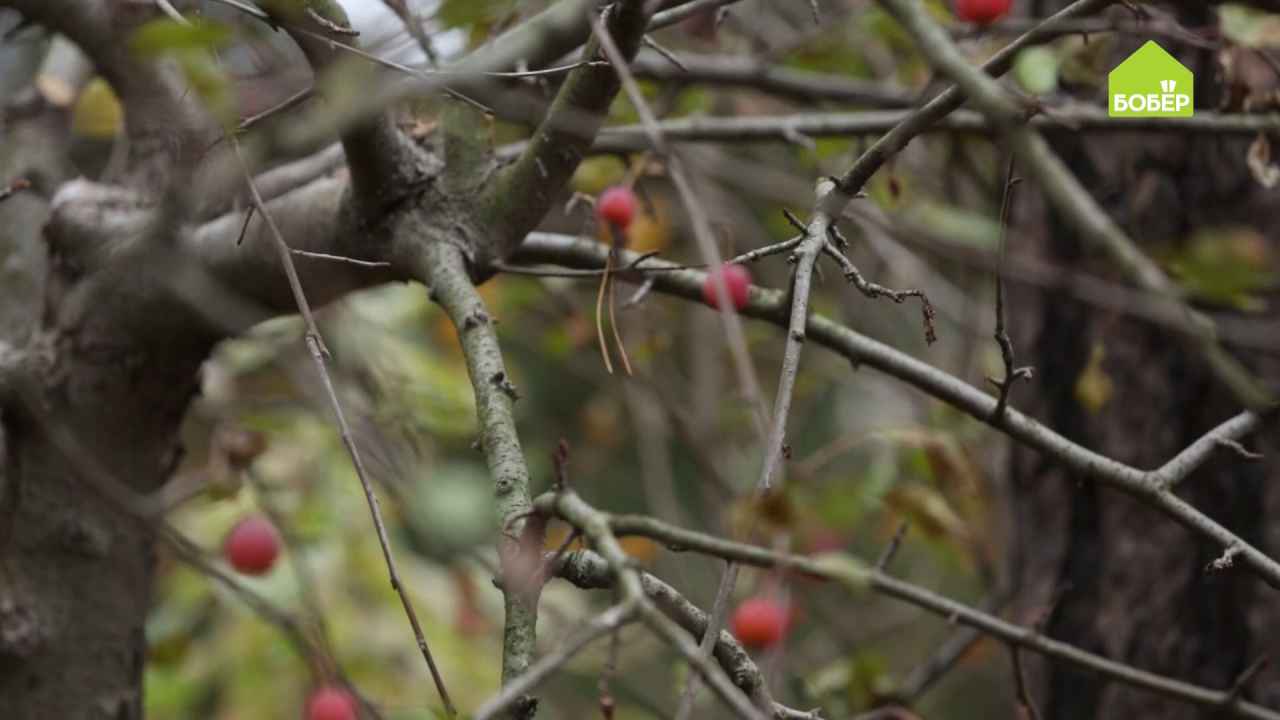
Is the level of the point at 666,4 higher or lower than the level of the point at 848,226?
higher

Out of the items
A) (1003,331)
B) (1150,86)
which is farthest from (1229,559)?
(1150,86)

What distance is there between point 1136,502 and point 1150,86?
1.79ft

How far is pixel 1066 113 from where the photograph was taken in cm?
157

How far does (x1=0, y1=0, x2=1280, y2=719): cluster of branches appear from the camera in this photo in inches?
27.7

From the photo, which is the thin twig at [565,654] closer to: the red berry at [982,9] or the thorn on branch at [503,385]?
the thorn on branch at [503,385]

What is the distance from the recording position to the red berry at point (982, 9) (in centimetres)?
148

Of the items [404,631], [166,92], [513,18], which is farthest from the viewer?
[404,631]

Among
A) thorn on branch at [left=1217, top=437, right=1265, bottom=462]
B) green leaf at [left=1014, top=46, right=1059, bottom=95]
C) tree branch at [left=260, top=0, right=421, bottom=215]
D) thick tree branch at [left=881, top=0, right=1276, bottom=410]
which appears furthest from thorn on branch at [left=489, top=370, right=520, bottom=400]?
green leaf at [left=1014, top=46, right=1059, bottom=95]

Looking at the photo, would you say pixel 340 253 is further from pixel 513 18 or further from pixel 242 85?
pixel 513 18

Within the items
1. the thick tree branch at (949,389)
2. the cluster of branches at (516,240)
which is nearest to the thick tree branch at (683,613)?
the cluster of branches at (516,240)

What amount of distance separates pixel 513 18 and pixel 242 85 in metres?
0.31

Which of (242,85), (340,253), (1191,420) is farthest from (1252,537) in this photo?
(242,85)

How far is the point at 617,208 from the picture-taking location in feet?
4.34

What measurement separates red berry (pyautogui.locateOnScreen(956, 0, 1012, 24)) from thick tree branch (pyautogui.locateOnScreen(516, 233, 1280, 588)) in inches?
18.0
